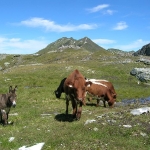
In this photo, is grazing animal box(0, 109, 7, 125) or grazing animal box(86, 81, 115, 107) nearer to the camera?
grazing animal box(0, 109, 7, 125)

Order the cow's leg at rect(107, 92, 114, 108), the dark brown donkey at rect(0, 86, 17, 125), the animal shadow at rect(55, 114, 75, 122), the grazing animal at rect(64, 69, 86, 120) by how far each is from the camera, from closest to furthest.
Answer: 1. the dark brown donkey at rect(0, 86, 17, 125)
2. the grazing animal at rect(64, 69, 86, 120)
3. the animal shadow at rect(55, 114, 75, 122)
4. the cow's leg at rect(107, 92, 114, 108)

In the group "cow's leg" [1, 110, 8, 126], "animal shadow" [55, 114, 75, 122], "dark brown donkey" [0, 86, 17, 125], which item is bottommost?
"animal shadow" [55, 114, 75, 122]

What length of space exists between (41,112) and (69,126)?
630 centimetres

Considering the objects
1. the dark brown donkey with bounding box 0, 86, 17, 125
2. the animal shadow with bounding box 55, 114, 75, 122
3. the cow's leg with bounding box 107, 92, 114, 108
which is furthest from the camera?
the cow's leg with bounding box 107, 92, 114, 108

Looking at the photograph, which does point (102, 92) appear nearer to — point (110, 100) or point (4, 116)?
point (110, 100)

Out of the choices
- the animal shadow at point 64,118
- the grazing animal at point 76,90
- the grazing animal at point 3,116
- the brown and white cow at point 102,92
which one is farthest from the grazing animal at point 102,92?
the grazing animal at point 3,116

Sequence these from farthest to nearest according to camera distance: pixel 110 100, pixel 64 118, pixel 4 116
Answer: pixel 110 100 < pixel 64 118 < pixel 4 116

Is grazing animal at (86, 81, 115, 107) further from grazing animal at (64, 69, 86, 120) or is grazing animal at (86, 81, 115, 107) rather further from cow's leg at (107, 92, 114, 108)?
grazing animal at (64, 69, 86, 120)

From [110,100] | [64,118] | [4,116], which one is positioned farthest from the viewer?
[110,100]

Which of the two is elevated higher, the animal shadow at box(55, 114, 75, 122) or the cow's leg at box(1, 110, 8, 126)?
the cow's leg at box(1, 110, 8, 126)

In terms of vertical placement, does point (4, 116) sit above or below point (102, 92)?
below

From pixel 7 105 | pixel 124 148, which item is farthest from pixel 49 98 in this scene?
pixel 124 148

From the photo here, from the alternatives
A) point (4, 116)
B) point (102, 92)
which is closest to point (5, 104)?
point (4, 116)

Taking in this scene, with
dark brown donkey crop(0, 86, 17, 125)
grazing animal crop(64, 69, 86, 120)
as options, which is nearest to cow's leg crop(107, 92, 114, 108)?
grazing animal crop(64, 69, 86, 120)
